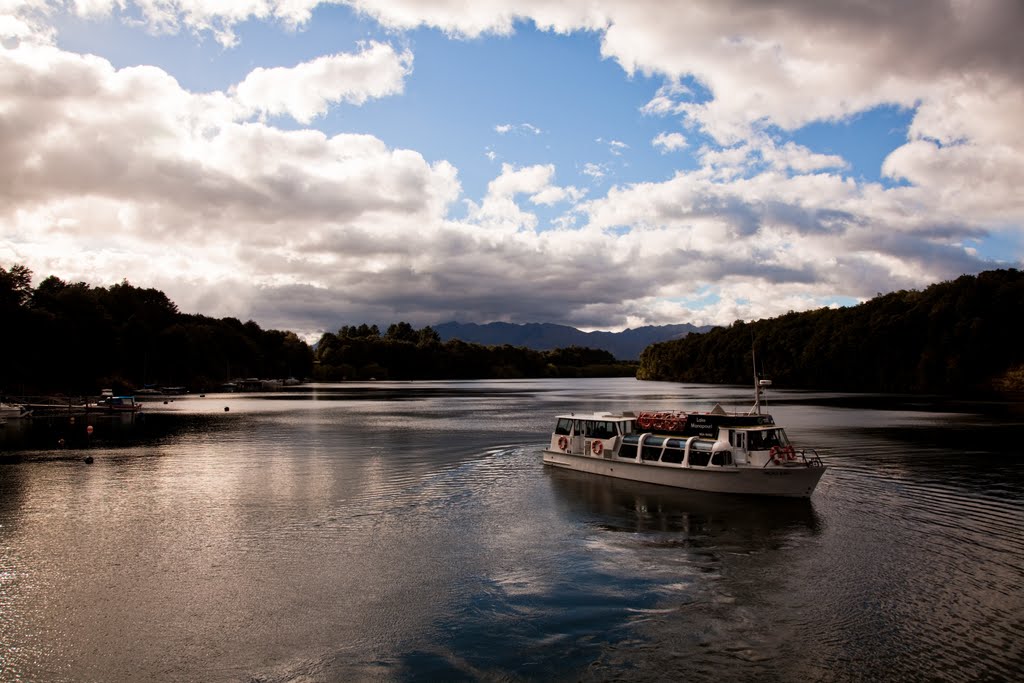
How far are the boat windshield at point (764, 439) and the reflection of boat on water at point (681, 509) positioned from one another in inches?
141

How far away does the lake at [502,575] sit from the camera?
2023cm

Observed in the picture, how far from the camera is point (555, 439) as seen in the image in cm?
5838

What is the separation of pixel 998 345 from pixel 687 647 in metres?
194

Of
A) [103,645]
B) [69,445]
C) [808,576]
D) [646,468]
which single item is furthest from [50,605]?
[69,445]

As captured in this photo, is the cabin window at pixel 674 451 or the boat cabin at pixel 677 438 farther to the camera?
the cabin window at pixel 674 451

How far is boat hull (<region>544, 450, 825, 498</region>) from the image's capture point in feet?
136

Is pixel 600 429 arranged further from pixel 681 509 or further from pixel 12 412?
pixel 12 412

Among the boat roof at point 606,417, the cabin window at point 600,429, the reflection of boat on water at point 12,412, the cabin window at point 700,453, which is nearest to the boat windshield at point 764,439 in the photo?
the cabin window at point 700,453

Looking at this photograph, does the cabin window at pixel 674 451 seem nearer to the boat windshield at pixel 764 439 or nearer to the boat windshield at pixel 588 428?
the boat windshield at pixel 764 439

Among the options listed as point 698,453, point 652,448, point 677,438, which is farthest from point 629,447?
point 698,453

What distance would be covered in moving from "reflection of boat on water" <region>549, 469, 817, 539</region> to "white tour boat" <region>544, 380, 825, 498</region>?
102cm

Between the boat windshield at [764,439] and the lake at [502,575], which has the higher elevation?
the boat windshield at [764,439]

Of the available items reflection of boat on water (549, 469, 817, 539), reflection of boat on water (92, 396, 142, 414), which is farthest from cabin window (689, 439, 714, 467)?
reflection of boat on water (92, 396, 142, 414)

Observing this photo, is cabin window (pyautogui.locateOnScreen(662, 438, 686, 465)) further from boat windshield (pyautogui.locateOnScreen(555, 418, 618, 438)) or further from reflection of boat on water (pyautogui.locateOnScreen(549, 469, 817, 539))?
boat windshield (pyautogui.locateOnScreen(555, 418, 618, 438))
